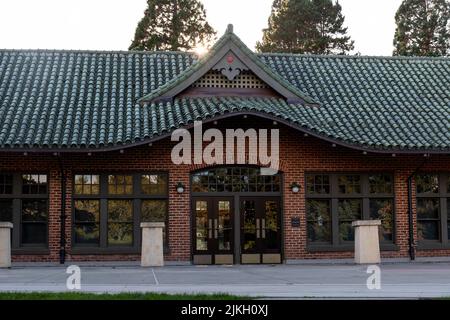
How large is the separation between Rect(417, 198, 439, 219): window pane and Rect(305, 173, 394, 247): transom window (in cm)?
98

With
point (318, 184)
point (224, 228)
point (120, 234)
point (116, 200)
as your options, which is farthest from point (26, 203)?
point (318, 184)

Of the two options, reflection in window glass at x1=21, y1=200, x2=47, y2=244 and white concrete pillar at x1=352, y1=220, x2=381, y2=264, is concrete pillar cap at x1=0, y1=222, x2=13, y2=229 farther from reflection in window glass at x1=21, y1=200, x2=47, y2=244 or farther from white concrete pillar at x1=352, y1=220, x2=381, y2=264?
white concrete pillar at x1=352, y1=220, x2=381, y2=264

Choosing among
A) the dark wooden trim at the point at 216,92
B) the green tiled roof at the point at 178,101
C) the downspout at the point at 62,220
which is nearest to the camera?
the green tiled roof at the point at 178,101

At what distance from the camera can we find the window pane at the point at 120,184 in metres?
21.4

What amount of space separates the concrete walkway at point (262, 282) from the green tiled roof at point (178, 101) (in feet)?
13.3

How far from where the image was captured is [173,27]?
52625 mm

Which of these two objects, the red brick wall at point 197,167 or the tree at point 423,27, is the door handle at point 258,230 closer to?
the red brick wall at point 197,167

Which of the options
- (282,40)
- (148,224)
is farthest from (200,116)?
(282,40)

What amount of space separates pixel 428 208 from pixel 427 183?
80 centimetres

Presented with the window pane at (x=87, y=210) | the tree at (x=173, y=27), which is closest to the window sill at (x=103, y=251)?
the window pane at (x=87, y=210)

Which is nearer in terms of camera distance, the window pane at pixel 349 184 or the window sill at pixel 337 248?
the window sill at pixel 337 248

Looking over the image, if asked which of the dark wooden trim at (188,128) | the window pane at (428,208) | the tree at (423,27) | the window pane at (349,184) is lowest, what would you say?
the window pane at (428,208)

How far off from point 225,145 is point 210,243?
2.99 m

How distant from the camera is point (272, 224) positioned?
868 inches
